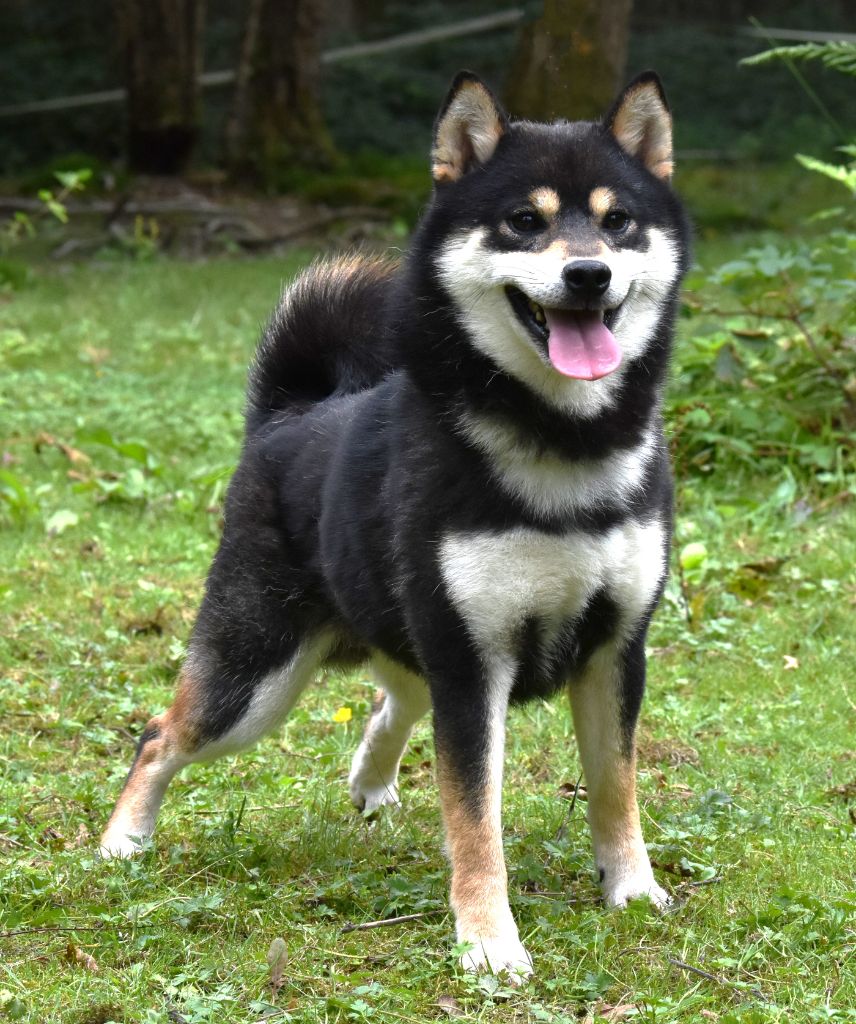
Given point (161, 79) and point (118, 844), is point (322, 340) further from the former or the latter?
point (161, 79)

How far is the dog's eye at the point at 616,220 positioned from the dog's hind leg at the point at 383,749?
1453 millimetres

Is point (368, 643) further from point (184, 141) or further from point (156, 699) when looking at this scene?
point (184, 141)

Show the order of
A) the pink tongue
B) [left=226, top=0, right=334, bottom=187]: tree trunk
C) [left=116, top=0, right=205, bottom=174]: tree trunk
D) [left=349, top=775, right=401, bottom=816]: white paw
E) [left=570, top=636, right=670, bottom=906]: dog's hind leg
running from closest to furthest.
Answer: the pink tongue
[left=570, top=636, right=670, bottom=906]: dog's hind leg
[left=349, top=775, right=401, bottom=816]: white paw
[left=226, top=0, right=334, bottom=187]: tree trunk
[left=116, top=0, right=205, bottom=174]: tree trunk

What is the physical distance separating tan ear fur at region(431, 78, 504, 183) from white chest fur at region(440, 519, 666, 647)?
2.90 ft

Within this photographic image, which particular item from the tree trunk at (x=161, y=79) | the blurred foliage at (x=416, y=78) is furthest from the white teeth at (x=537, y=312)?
the blurred foliage at (x=416, y=78)

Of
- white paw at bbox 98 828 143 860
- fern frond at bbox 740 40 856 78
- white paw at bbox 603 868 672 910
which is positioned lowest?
white paw at bbox 98 828 143 860

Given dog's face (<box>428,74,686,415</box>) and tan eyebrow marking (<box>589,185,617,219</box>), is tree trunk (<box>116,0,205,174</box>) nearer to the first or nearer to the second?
dog's face (<box>428,74,686,415</box>)

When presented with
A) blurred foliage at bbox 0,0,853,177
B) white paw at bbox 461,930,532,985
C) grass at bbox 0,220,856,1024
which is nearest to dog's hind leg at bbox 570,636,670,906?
grass at bbox 0,220,856,1024

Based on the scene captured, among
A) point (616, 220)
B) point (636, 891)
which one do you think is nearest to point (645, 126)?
point (616, 220)

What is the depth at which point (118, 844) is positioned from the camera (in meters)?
3.89

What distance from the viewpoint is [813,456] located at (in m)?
6.46

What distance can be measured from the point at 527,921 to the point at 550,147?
5.89ft

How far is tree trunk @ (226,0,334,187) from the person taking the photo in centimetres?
1445

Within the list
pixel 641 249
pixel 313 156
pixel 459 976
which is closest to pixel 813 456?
pixel 641 249
